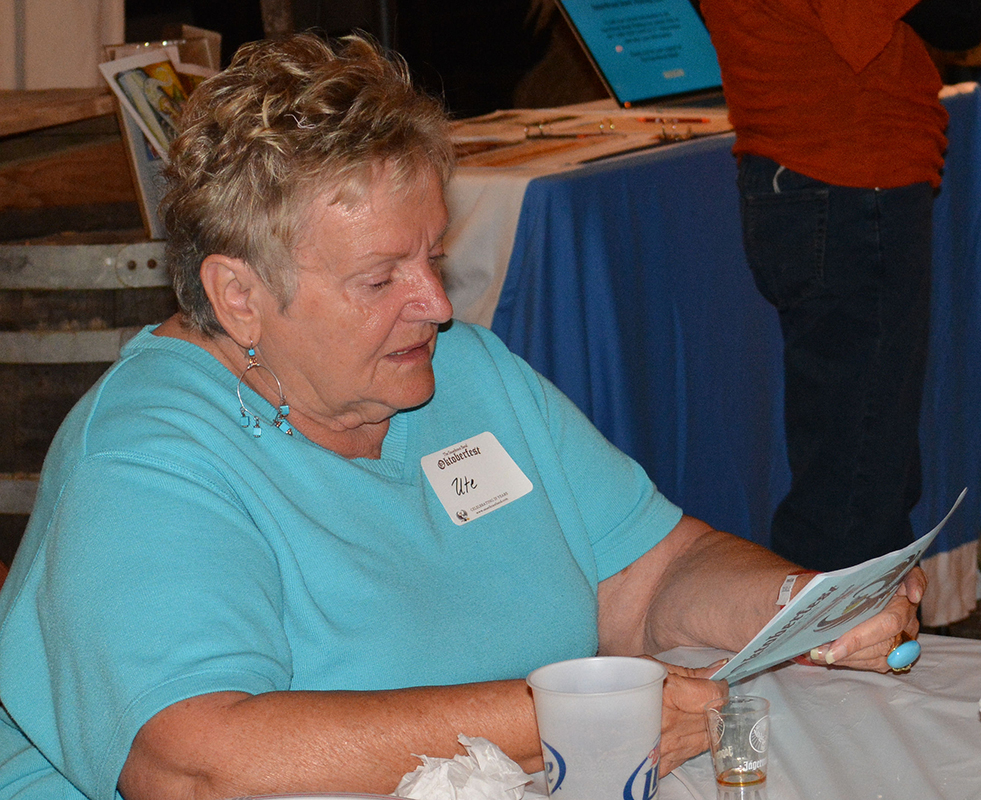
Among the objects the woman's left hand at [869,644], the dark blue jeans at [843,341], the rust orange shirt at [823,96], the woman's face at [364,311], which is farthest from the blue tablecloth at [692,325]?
the woman's left hand at [869,644]

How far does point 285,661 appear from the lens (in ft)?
3.46

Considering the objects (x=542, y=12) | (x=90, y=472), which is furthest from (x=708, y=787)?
(x=542, y=12)

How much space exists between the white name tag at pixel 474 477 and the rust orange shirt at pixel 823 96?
50.7 inches

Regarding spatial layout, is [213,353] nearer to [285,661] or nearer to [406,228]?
[406,228]

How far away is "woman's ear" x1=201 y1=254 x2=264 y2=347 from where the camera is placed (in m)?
1.21

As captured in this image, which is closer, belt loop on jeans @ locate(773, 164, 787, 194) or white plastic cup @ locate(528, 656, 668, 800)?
white plastic cup @ locate(528, 656, 668, 800)

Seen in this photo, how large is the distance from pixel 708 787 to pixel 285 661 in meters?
0.39

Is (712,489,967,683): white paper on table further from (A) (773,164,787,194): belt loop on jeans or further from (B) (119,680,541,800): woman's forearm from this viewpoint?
(A) (773,164,787,194): belt loop on jeans

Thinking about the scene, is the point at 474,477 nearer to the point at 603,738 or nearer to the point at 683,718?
the point at 683,718

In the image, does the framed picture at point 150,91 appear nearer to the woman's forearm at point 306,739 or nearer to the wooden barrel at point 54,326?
the wooden barrel at point 54,326

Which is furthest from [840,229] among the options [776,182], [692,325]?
[692,325]

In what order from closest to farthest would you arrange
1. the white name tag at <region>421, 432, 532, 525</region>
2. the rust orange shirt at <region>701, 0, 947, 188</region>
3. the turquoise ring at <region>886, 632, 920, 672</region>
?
the turquoise ring at <region>886, 632, 920, 672</region>
the white name tag at <region>421, 432, 532, 525</region>
the rust orange shirt at <region>701, 0, 947, 188</region>

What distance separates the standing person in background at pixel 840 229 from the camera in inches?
90.9

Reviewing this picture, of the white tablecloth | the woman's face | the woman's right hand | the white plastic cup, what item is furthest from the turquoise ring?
the woman's face
